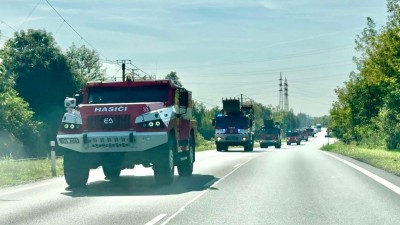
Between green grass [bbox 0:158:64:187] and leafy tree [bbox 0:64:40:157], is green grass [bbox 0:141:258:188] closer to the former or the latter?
green grass [bbox 0:158:64:187]

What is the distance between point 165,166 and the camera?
14.2 meters

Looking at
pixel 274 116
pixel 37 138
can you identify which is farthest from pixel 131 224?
pixel 274 116

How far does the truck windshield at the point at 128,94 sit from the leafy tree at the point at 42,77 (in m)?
47.4

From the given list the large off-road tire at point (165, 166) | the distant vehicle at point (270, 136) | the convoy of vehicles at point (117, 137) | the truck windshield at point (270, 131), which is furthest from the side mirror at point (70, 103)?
the truck windshield at point (270, 131)

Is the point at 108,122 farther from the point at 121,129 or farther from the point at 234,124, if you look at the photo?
the point at 234,124

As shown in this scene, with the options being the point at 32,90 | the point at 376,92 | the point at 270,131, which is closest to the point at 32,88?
the point at 32,90

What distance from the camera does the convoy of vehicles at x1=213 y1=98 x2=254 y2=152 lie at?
144ft

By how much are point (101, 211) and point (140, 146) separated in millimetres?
3848

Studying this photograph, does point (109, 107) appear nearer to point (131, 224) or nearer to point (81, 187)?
point (81, 187)

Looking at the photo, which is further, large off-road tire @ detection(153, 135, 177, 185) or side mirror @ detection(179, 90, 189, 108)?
side mirror @ detection(179, 90, 189, 108)

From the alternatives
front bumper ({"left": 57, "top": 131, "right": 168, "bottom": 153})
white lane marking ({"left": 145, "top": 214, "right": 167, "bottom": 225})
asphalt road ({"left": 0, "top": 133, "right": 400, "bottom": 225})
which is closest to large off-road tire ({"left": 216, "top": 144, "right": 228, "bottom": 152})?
asphalt road ({"left": 0, "top": 133, "right": 400, "bottom": 225})

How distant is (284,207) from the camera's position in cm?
1040

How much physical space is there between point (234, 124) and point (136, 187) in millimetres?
29945

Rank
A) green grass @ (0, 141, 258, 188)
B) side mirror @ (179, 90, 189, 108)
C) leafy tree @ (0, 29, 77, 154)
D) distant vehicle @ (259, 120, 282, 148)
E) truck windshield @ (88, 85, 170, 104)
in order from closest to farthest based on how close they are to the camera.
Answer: truck windshield @ (88, 85, 170, 104), side mirror @ (179, 90, 189, 108), green grass @ (0, 141, 258, 188), distant vehicle @ (259, 120, 282, 148), leafy tree @ (0, 29, 77, 154)
